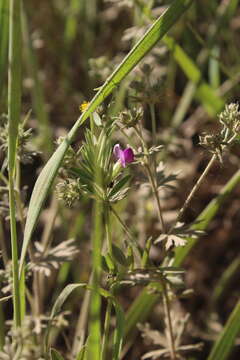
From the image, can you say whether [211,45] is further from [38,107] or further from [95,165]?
[95,165]

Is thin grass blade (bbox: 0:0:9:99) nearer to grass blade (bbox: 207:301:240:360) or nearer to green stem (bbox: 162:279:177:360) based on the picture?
green stem (bbox: 162:279:177:360)

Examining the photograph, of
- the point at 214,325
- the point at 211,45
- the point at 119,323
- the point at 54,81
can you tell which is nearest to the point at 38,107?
the point at 54,81

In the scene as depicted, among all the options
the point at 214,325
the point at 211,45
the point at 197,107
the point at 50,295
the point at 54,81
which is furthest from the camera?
the point at 54,81

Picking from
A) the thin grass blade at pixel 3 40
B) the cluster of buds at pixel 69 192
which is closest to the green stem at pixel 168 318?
the cluster of buds at pixel 69 192

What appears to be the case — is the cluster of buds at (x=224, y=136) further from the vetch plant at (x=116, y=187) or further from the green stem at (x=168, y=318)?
the green stem at (x=168, y=318)

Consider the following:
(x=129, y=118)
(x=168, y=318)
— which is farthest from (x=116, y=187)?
(x=168, y=318)

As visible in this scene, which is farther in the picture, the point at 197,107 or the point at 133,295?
the point at 197,107
